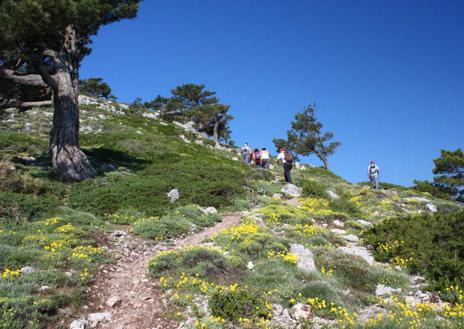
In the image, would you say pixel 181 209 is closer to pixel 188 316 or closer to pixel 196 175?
pixel 196 175

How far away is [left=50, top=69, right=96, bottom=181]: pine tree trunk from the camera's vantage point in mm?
18328

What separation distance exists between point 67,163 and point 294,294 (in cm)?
1435

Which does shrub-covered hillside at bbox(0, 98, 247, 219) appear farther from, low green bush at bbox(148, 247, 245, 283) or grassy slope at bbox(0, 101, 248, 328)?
low green bush at bbox(148, 247, 245, 283)

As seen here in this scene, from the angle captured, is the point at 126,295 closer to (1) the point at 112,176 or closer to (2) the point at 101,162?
(1) the point at 112,176

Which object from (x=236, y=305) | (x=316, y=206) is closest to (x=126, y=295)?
(x=236, y=305)

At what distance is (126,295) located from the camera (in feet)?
26.5

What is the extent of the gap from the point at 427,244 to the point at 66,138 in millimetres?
16190

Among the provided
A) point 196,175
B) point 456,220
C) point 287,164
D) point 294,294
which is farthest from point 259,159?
point 294,294

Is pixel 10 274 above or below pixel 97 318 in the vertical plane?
above

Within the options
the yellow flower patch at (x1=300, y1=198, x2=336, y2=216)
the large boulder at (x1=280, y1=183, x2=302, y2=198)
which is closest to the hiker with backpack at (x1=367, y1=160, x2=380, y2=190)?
the large boulder at (x1=280, y1=183, x2=302, y2=198)

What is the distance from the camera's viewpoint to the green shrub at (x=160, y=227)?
12164mm

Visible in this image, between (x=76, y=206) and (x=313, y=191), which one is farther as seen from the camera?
(x=313, y=191)

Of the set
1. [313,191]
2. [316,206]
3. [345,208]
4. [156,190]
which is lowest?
[156,190]

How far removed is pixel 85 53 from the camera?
23.3 m
